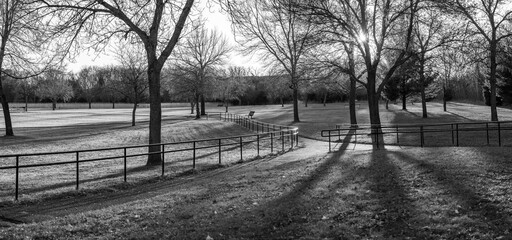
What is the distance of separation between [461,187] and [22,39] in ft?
81.8

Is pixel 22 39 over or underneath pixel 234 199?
over

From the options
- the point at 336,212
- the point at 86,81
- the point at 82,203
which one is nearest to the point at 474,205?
the point at 336,212

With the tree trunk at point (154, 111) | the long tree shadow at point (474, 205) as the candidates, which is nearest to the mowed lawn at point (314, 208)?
the long tree shadow at point (474, 205)

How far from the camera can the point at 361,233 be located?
5242mm

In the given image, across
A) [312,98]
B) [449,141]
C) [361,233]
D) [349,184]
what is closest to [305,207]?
[361,233]

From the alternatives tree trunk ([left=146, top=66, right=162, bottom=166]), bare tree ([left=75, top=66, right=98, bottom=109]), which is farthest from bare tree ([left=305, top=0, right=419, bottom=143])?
bare tree ([left=75, top=66, right=98, bottom=109])

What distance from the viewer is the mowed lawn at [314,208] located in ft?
17.4

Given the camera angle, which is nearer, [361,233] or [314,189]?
[361,233]

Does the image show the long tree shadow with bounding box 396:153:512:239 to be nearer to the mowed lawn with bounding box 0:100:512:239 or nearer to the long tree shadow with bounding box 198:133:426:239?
the mowed lawn with bounding box 0:100:512:239

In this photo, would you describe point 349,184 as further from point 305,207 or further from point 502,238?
point 502,238

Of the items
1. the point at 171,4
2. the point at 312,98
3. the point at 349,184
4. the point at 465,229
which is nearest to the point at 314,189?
the point at 349,184

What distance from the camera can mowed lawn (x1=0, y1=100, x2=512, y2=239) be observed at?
5312 millimetres

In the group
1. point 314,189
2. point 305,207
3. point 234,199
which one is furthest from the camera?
point 314,189

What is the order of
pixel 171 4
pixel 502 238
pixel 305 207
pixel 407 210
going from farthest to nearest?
1. pixel 171 4
2. pixel 305 207
3. pixel 407 210
4. pixel 502 238
